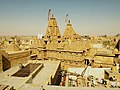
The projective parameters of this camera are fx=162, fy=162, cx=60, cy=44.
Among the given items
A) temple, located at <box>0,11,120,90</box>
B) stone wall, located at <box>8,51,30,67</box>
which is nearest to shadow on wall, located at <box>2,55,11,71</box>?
temple, located at <box>0,11,120,90</box>

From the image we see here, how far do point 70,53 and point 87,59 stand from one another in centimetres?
261

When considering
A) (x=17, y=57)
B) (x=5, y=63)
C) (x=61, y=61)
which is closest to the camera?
(x=5, y=63)

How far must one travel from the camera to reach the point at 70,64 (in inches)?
854

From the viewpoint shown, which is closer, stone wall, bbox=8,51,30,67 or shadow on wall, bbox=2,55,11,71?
shadow on wall, bbox=2,55,11,71

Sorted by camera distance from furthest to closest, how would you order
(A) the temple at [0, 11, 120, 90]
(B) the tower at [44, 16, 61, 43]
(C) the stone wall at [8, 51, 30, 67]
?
(B) the tower at [44, 16, 61, 43]
(C) the stone wall at [8, 51, 30, 67]
(A) the temple at [0, 11, 120, 90]

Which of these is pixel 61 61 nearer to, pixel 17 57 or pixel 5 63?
pixel 17 57

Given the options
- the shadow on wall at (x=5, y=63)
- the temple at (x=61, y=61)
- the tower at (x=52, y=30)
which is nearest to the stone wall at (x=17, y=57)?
the temple at (x=61, y=61)

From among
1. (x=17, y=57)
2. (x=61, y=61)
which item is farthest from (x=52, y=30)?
(x=17, y=57)

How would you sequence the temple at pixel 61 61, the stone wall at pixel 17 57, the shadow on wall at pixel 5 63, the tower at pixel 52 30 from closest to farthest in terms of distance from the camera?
the temple at pixel 61 61
the shadow on wall at pixel 5 63
the stone wall at pixel 17 57
the tower at pixel 52 30

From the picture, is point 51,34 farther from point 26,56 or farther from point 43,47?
point 26,56

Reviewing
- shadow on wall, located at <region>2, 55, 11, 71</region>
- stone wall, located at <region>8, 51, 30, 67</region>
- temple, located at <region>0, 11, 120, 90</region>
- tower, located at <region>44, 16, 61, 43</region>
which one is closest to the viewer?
temple, located at <region>0, 11, 120, 90</region>

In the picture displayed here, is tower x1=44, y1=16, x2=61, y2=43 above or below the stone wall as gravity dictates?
above

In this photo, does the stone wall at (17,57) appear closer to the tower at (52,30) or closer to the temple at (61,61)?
the temple at (61,61)

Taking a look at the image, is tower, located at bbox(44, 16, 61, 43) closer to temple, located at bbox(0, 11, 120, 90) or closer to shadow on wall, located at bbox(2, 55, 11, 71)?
temple, located at bbox(0, 11, 120, 90)
